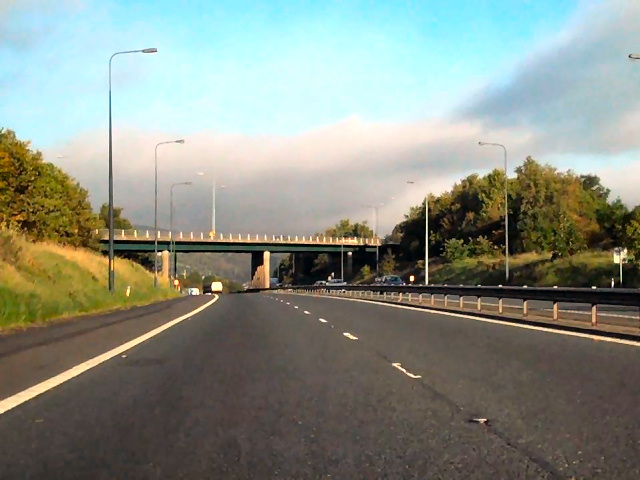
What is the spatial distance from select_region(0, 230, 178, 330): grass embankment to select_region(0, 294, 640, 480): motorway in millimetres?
7463

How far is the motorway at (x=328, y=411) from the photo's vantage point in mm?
7285

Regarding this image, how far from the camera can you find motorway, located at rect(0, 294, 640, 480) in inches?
287

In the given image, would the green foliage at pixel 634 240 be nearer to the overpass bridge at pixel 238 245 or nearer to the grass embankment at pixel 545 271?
the grass embankment at pixel 545 271

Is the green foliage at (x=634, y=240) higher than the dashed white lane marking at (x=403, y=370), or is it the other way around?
the green foliage at (x=634, y=240)

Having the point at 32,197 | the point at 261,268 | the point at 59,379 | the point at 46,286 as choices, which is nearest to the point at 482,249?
the point at 261,268

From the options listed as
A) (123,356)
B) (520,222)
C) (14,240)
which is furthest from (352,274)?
(123,356)

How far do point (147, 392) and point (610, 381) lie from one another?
21.1 feet

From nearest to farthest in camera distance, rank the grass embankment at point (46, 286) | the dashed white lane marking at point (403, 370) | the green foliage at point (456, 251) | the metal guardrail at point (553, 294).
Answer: the dashed white lane marking at point (403, 370), the metal guardrail at point (553, 294), the grass embankment at point (46, 286), the green foliage at point (456, 251)

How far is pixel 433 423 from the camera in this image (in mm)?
9250

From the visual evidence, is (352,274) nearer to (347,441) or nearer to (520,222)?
(520,222)

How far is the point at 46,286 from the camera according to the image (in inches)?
1345

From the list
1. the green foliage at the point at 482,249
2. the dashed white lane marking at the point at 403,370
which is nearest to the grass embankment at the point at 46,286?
the dashed white lane marking at the point at 403,370

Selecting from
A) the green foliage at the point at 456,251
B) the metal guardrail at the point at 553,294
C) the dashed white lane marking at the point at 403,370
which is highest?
the green foliage at the point at 456,251

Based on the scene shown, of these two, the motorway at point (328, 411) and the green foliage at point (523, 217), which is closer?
the motorway at point (328, 411)
